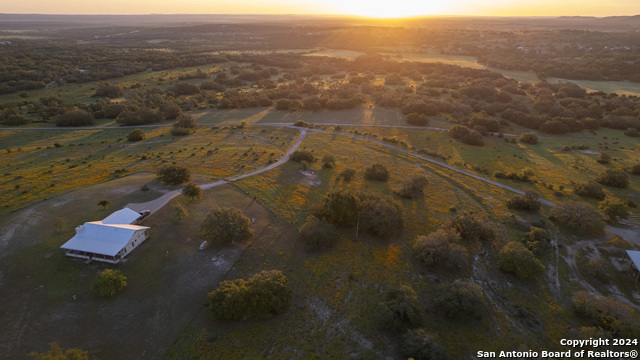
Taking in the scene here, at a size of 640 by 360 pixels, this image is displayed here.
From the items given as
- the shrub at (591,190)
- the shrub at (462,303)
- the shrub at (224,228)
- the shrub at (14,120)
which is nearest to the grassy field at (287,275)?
the shrub at (462,303)

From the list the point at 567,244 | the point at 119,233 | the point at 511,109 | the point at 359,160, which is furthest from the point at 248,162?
the point at 511,109

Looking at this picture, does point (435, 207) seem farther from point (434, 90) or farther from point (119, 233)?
point (434, 90)

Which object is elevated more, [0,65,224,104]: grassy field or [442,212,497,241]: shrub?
[0,65,224,104]: grassy field

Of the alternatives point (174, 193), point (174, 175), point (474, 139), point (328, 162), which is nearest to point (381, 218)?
point (328, 162)

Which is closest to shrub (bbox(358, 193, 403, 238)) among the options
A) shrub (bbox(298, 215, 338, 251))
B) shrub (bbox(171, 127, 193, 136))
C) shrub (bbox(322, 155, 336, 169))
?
shrub (bbox(298, 215, 338, 251))

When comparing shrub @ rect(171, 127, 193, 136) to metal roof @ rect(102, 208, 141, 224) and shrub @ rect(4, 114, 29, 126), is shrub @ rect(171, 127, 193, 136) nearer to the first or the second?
metal roof @ rect(102, 208, 141, 224)

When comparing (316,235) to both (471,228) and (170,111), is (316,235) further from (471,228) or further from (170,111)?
(170,111)
